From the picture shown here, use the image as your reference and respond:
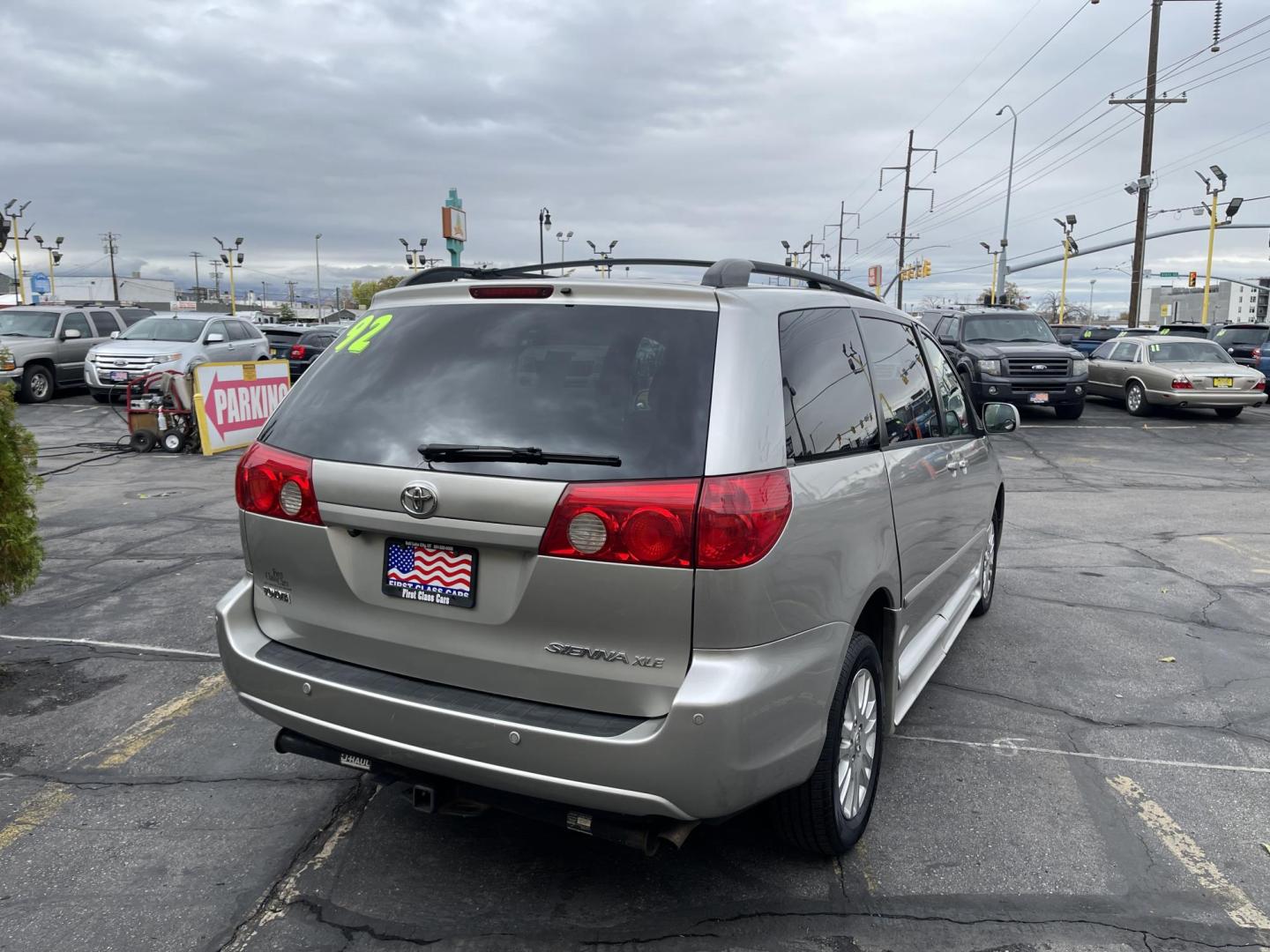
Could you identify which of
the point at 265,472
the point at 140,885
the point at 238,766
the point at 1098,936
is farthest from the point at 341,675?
the point at 1098,936

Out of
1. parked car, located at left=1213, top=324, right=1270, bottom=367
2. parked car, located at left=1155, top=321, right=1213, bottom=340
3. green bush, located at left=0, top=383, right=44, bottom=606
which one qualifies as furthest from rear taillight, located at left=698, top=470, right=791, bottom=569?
parked car, located at left=1155, top=321, right=1213, bottom=340

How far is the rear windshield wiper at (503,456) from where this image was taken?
103 inches

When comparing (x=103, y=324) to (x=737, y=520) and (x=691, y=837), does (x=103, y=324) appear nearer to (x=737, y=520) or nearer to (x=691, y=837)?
(x=691, y=837)

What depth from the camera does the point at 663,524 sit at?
252cm

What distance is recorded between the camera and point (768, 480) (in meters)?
2.66

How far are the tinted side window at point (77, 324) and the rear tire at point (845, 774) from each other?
22.7 metres

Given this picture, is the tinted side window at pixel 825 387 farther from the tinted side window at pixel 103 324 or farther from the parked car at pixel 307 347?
the tinted side window at pixel 103 324

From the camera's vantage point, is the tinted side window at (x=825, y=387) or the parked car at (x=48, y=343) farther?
the parked car at (x=48, y=343)

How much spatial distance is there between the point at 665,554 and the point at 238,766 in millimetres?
2372

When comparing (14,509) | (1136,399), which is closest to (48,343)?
(14,509)

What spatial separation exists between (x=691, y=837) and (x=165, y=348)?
59.7ft

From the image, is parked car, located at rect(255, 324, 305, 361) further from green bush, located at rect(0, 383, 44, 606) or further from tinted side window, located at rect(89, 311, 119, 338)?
green bush, located at rect(0, 383, 44, 606)

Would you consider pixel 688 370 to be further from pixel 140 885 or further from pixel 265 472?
pixel 140 885

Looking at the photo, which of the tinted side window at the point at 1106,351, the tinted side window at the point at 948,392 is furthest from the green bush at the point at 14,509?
the tinted side window at the point at 1106,351
